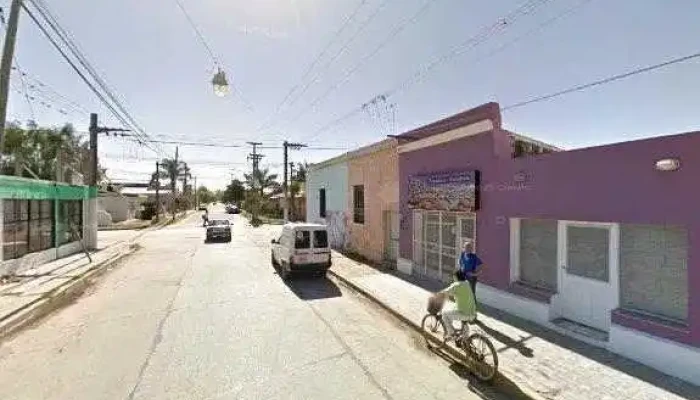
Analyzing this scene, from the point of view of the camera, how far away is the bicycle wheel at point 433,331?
25.7 feet

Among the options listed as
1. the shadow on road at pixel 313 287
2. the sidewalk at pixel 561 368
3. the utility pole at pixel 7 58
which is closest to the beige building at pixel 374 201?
the shadow on road at pixel 313 287

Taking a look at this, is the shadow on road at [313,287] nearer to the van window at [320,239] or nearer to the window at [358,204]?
the van window at [320,239]

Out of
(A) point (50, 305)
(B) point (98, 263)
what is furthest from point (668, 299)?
(B) point (98, 263)

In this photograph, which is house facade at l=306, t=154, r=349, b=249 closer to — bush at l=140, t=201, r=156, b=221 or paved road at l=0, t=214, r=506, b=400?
paved road at l=0, t=214, r=506, b=400

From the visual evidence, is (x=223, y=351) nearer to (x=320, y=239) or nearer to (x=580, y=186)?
(x=580, y=186)

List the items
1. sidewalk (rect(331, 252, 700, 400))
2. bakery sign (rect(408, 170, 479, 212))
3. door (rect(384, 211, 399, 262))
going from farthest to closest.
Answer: door (rect(384, 211, 399, 262)), bakery sign (rect(408, 170, 479, 212)), sidewalk (rect(331, 252, 700, 400))

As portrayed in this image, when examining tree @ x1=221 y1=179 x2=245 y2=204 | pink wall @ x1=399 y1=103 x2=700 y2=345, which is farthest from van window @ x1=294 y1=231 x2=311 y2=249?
tree @ x1=221 y1=179 x2=245 y2=204

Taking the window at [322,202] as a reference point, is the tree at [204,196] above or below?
above

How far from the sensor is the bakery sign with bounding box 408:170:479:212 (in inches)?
428

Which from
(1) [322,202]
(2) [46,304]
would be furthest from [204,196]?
(2) [46,304]

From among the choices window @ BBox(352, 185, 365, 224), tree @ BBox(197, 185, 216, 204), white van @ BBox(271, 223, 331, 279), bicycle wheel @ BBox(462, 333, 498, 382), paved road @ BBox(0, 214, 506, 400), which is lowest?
paved road @ BBox(0, 214, 506, 400)

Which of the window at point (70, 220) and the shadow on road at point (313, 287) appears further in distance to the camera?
the window at point (70, 220)

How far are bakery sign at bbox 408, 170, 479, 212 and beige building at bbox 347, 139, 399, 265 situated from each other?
185cm

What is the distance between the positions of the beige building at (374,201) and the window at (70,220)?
1331cm
